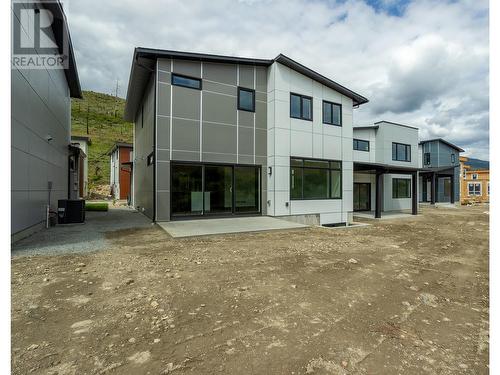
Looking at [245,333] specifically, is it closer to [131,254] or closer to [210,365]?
[210,365]

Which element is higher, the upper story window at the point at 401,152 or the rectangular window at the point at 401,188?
the upper story window at the point at 401,152

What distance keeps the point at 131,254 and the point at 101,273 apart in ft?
4.17

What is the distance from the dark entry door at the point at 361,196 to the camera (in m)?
19.2

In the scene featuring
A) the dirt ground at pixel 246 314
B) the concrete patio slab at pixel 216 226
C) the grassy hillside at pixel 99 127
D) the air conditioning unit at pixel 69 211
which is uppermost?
the grassy hillside at pixel 99 127

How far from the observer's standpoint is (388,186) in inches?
794

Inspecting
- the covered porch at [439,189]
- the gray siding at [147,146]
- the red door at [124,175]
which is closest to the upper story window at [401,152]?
the covered porch at [439,189]

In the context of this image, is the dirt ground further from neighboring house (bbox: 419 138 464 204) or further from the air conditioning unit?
neighboring house (bbox: 419 138 464 204)

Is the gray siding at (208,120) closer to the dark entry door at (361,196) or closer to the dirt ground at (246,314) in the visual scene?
the dirt ground at (246,314)

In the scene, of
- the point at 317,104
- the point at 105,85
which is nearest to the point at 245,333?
the point at 317,104

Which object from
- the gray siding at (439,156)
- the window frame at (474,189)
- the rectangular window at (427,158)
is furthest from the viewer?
the window frame at (474,189)

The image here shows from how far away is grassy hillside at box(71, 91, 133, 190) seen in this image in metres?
36.0

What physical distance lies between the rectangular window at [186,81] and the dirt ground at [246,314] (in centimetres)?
735

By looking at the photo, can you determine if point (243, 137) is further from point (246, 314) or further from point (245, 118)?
point (246, 314)

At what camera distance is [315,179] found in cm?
1288
